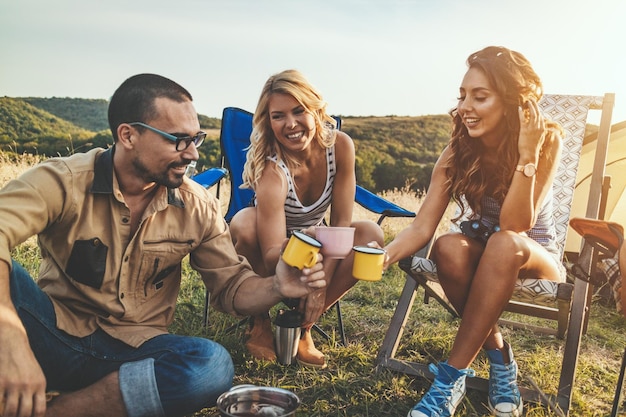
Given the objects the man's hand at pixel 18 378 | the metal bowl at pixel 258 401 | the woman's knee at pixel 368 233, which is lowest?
the metal bowl at pixel 258 401

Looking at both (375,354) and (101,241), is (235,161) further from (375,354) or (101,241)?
(101,241)

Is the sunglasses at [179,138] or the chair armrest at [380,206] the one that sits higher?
the sunglasses at [179,138]

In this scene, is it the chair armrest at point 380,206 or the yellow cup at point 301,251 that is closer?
the yellow cup at point 301,251

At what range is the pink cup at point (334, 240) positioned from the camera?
2105 millimetres

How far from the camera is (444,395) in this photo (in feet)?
7.64

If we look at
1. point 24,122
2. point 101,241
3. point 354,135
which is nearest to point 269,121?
point 101,241

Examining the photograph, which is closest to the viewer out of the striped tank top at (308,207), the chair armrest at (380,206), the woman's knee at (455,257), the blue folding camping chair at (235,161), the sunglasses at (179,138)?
the sunglasses at (179,138)

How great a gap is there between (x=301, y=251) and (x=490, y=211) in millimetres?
1277

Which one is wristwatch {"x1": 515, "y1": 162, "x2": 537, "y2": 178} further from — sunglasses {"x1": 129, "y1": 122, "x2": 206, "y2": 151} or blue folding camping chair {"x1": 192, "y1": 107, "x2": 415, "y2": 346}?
sunglasses {"x1": 129, "y1": 122, "x2": 206, "y2": 151}

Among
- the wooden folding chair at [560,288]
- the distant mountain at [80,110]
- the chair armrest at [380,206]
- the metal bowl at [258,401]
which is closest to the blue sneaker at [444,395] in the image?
the wooden folding chair at [560,288]

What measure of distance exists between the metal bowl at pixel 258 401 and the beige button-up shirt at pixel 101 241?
19.0 inches

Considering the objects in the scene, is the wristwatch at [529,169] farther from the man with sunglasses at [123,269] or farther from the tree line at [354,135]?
the tree line at [354,135]

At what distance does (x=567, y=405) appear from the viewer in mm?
2514

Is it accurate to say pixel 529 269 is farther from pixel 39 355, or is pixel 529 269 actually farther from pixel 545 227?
pixel 39 355
